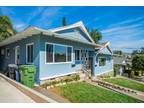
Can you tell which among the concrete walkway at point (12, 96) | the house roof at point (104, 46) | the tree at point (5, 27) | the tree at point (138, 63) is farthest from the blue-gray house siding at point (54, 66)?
the tree at point (138, 63)

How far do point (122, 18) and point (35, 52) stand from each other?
8.14 meters

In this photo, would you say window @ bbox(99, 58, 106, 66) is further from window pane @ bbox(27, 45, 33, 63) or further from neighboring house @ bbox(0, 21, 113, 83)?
window pane @ bbox(27, 45, 33, 63)

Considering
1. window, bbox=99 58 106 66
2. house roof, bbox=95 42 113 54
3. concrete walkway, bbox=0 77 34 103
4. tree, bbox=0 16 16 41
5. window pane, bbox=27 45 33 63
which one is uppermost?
tree, bbox=0 16 16 41

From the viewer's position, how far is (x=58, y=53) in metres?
13.4

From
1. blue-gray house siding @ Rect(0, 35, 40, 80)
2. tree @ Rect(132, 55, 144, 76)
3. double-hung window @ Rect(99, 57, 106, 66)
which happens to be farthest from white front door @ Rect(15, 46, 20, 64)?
tree @ Rect(132, 55, 144, 76)

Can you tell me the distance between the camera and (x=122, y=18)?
55.3 feet

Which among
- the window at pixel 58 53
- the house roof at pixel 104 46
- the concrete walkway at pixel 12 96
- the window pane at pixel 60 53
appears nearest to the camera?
the concrete walkway at pixel 12 96

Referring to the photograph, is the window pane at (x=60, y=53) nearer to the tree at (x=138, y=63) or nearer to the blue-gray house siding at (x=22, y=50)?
the blue-gray house siding at (x=22, y=50)

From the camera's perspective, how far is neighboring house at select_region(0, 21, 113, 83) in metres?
12.0

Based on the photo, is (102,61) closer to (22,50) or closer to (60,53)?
(60,53)

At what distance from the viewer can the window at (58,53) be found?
12.6 meters

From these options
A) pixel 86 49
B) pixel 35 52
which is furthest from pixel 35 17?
pixel 86 49

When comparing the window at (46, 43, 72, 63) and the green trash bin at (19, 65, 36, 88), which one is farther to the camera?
the window at (46, 43, 72, 63)
